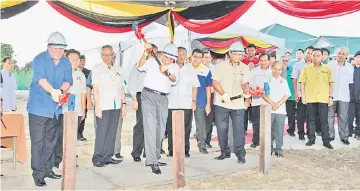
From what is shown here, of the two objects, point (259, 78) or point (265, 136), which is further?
point (259, 78)

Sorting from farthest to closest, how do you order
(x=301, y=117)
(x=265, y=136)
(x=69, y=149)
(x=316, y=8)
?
(x=301, y=117) < (x=316, y=8) < (x=265, y=136) < (x=69, y=149)

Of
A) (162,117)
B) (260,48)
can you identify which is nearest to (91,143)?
(162,117)

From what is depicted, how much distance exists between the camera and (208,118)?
19.5 ft

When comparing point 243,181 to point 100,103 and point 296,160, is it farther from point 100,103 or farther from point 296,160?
point 100,103

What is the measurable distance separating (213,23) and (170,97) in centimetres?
158

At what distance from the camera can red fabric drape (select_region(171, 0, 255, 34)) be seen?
5525 millimetres

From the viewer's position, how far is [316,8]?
16.1ft

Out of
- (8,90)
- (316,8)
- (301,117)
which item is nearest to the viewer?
(316,8)

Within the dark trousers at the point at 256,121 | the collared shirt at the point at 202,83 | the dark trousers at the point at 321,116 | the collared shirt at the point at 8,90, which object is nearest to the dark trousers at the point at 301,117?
the dark trousers at the point at 321,116

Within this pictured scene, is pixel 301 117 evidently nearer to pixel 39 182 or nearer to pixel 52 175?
→ pixel 52 175

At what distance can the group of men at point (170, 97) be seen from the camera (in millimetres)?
3871

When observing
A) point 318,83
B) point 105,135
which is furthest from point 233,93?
point 318,83

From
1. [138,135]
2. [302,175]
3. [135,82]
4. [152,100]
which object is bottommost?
[302,175]

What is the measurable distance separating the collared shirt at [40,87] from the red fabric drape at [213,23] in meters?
2.67
